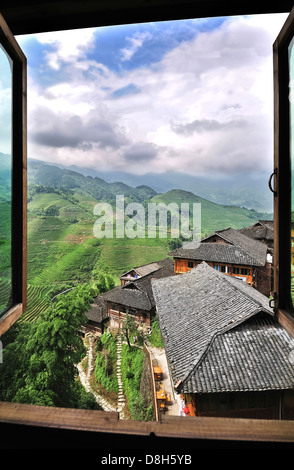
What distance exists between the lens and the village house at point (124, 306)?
10263 mm

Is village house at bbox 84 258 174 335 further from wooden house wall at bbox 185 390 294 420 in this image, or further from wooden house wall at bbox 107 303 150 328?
wooden house wall at bbox 185 390 294 420

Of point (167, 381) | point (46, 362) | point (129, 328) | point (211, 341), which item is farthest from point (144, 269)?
point (211, 341)

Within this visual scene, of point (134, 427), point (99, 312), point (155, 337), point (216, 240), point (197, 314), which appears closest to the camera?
point (134, 427)

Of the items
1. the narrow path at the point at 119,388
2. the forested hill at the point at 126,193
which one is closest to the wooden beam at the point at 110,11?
the narrow path at the point at 119,388

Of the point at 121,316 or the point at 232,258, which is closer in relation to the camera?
the point at 232,258

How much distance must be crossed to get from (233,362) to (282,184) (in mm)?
3005

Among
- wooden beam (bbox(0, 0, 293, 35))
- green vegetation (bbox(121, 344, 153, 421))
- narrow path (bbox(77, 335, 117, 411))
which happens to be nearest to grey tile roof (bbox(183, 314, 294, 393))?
wooden beam (bbox(0, 0, 293, 35))

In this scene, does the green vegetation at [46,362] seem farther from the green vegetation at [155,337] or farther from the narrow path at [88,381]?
the green vegetation at [155,337]

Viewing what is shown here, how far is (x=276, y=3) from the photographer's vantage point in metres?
0.83

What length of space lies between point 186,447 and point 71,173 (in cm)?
5102

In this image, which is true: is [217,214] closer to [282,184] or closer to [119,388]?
[119,388]

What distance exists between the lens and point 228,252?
9.46 m

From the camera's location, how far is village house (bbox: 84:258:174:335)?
1026 centimetres
